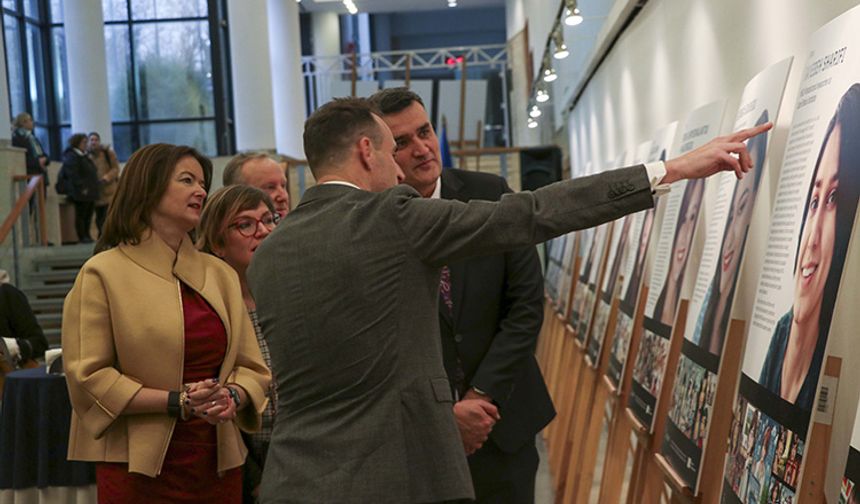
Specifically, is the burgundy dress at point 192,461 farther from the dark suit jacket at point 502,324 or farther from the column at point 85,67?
the column at point 85,67

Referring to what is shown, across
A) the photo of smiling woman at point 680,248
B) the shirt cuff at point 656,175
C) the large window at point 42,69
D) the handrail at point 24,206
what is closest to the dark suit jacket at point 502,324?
the photo of smiling woman at point 680,248

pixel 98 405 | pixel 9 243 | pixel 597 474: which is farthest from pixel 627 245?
pixel 9 243

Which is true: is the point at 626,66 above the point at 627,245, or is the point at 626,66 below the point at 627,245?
above

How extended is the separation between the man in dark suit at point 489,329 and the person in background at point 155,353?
64 cm

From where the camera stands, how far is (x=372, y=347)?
2.30 meters

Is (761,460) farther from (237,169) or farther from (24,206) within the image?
(24,206)

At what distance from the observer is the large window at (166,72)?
2212 centimetres

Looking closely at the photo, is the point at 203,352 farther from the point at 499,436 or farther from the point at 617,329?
the point at 617,329

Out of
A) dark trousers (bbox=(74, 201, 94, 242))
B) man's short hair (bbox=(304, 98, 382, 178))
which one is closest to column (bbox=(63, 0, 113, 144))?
dark trousers (bbox=(74, 201, 94, 242))

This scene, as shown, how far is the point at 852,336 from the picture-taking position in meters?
2.78

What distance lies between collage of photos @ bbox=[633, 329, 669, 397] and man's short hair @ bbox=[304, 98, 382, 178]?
60.6 inches

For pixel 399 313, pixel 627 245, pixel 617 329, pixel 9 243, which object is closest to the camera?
pixel 399 313

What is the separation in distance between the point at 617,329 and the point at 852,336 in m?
2.25

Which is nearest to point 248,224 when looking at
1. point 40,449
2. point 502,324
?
point 502,324
